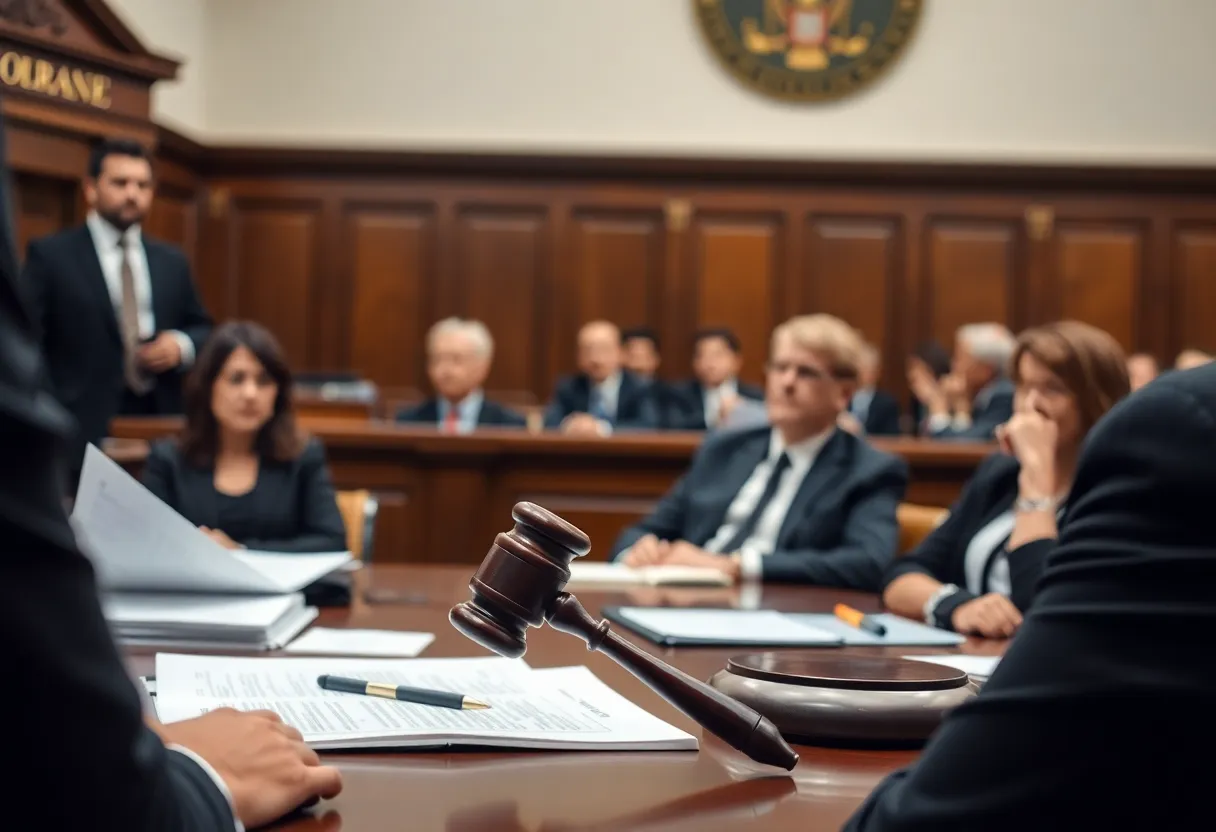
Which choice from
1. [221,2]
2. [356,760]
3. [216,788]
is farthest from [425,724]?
[221,2]

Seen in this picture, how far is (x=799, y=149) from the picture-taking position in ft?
28.8

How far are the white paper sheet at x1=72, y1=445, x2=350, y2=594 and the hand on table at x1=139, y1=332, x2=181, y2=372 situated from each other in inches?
141

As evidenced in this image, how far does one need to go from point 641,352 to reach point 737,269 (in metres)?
1.05

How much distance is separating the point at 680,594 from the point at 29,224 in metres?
5.23

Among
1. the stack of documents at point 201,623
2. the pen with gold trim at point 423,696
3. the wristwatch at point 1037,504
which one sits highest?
the wristwatch at point 1037,504

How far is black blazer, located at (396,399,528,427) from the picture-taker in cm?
628

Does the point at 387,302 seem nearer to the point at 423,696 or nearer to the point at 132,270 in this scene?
the point at 132,270

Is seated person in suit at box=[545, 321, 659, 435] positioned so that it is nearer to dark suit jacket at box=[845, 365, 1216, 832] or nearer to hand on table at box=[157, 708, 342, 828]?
hand on table at box=[157, 708, 342, 828]

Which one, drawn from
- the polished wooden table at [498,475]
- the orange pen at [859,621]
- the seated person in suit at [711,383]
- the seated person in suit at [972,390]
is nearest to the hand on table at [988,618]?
the orange pen at [859,621]

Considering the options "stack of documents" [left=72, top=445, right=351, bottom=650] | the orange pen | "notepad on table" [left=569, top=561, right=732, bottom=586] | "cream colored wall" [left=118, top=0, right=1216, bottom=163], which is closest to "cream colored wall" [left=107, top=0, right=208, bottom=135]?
"cream colored wall" [left=118, top=0, right=1216, bottom=163]

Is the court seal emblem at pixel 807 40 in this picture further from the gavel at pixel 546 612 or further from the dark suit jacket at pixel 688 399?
the gavel at pixel 546 612

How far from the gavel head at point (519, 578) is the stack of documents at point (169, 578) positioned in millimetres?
695

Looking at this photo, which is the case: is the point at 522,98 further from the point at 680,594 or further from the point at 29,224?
the point at 680,594

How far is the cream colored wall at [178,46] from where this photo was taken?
307 inches
